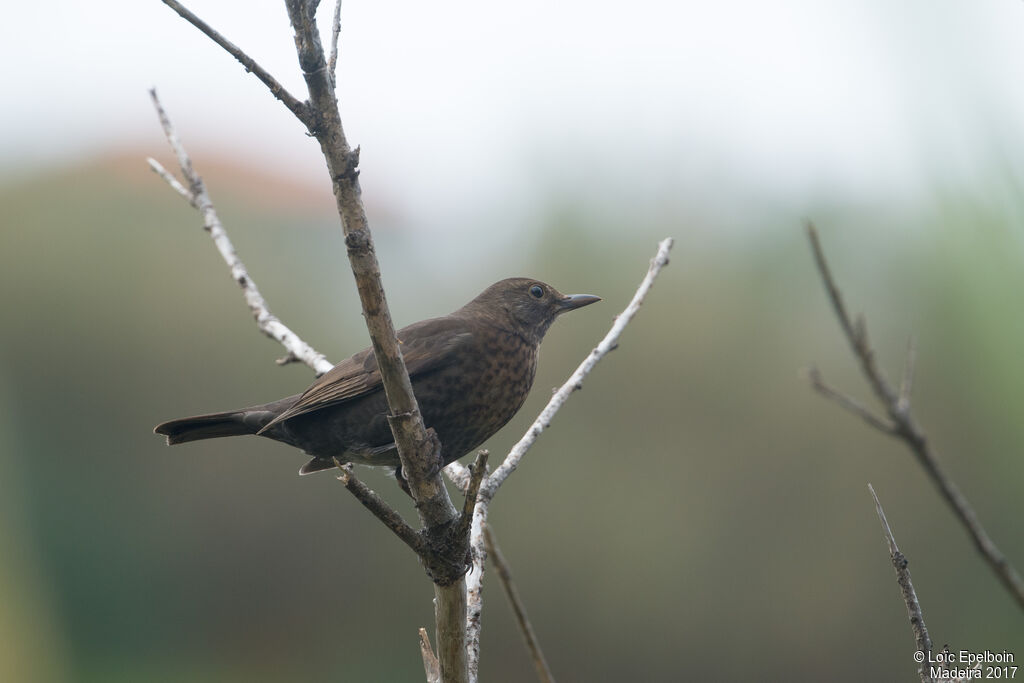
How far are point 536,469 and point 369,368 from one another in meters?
3.41

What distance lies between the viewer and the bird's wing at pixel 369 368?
11.1 ft

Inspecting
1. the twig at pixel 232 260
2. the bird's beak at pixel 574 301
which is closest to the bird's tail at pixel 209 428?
the twig at pixel 232 260

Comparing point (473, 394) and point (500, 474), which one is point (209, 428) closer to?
point (473, 394)

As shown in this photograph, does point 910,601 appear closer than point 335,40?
Yes

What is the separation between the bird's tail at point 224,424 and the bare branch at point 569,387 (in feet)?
4.10

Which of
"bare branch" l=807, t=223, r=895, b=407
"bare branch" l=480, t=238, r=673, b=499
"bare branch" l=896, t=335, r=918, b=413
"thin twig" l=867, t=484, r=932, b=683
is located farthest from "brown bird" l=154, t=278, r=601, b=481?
"bare branch" l=807, t=223, r=895, b=407

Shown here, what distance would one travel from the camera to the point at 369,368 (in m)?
3.43

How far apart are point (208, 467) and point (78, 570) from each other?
3.93 feet

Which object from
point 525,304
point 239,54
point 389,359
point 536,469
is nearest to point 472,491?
point 389,359

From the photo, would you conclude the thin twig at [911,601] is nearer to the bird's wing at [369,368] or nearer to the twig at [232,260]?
the bird's wing at [369,368]

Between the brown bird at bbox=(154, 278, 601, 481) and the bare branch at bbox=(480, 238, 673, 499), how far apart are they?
1.28 feet

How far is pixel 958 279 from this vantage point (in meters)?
5.17

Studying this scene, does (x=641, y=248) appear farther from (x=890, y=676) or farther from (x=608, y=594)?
(x=890, y=676)

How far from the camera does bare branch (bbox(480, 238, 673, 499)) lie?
2783 millimetres
